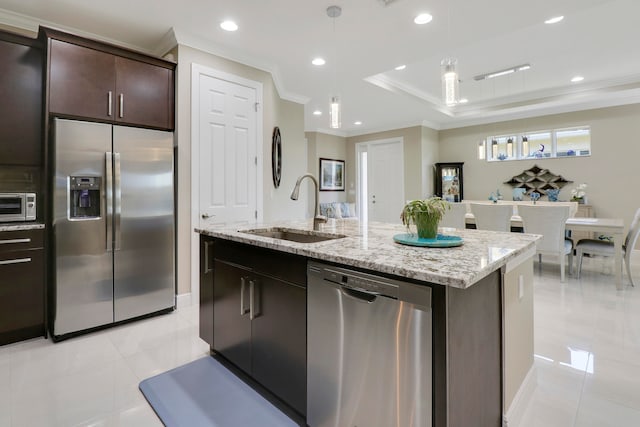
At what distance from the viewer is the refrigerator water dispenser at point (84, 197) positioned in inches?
99.0

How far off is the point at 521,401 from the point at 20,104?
3950 mm

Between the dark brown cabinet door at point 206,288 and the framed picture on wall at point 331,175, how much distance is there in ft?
18.2

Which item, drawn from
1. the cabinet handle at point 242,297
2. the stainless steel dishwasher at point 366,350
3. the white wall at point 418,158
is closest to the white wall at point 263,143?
the cabinet handle at point 242,297

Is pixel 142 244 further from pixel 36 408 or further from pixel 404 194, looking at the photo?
pixel 404 194

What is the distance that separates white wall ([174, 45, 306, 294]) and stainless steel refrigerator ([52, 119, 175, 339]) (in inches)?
7.1

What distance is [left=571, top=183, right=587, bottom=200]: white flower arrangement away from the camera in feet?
17.9

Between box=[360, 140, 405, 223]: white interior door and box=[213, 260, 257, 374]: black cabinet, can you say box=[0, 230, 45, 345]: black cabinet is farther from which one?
box=[360, 140, 405, 223]: white interior door

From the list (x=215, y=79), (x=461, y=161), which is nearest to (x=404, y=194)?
(x=461, y=161)

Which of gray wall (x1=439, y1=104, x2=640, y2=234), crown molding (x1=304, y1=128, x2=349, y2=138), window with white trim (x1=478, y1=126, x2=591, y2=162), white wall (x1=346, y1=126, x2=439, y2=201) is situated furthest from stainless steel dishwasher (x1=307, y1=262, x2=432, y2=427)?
crown molding (x1=304, y1=128, x2=349, y2=138)

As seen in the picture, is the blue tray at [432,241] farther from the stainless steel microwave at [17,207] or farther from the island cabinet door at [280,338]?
the stainless steel microwave at [17,207]

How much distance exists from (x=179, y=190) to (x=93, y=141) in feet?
2.61

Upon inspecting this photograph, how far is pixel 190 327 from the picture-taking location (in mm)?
2779

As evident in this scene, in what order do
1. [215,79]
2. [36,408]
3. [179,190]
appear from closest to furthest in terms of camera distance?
[36,408] → [179,190] → [215,79]

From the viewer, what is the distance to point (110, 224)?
2662 millimetres
